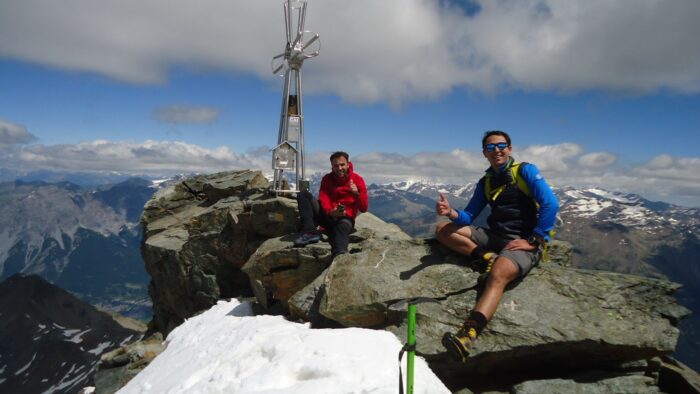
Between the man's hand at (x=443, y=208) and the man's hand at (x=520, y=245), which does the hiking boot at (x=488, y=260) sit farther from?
the man's hand at (x=443, y=208)

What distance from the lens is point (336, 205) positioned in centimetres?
1277

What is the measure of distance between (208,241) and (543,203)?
55.6ft

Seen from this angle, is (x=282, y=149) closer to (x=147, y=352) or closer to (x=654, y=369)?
(x=147, y=352)

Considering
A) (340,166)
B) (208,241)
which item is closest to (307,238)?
(340,166)

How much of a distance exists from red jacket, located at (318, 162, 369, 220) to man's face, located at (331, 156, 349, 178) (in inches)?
11.4

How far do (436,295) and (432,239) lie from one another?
2.53 metres

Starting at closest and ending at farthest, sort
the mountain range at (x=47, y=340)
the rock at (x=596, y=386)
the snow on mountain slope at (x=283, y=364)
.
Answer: the snow on mountain slope at (x=283, y=364), the rock at (x=596, y=386), the mountain range at (x=47, y=340)

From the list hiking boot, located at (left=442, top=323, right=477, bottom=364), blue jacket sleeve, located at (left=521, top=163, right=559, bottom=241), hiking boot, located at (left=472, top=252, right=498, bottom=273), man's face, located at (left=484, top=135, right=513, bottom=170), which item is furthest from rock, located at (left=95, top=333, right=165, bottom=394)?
blue jacket sleeve, located at (left=521, top=163, right=559, bottom=241)

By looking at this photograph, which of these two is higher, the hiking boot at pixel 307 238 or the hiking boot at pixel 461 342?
the hiking boot at pixel 307 238

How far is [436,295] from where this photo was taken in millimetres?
8820

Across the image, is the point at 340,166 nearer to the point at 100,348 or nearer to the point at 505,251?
the point at 505,251

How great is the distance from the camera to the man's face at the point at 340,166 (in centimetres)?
1238

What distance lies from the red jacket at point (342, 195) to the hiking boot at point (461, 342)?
6111 millimetres

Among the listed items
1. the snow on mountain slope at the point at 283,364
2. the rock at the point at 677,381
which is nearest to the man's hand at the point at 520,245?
the snow on mountain slope at the point at 283,364
